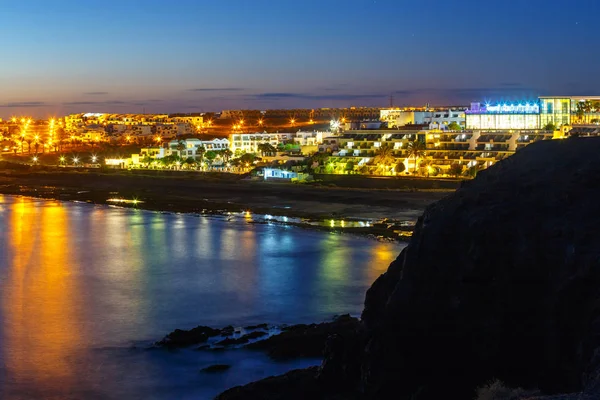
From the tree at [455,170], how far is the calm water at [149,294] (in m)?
29.4

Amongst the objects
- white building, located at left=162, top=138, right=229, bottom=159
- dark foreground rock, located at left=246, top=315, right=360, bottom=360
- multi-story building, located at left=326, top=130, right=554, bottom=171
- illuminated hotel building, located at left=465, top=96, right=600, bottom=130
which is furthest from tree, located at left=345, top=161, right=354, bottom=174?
dark foreground rock, located at left=246, top=315, right=360, bottom=360

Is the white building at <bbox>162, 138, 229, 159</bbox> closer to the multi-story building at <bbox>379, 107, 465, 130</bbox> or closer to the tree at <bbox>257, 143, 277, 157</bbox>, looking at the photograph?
the tree at <bbox>257, 143, 277, 157</bbox>

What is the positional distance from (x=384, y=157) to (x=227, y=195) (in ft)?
59.3

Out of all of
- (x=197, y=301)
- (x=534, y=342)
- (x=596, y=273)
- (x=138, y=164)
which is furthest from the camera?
(x=138, y=164)

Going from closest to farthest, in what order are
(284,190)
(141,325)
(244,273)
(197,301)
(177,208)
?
(141,325) < (197,301) < (244,273) < (177,208) < (284,190)

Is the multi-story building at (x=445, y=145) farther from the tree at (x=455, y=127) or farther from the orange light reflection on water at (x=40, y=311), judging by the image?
the orange light reflection on water at (x=40, y=311)

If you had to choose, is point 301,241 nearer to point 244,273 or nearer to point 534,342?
point 244,273

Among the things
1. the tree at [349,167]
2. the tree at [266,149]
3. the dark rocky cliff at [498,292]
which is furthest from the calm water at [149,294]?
the tree at [266,149]

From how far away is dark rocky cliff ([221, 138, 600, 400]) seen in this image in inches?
420

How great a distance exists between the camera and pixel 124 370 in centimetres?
1739

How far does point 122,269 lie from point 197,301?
6.64 metres

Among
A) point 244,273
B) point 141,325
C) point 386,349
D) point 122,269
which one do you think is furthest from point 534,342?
point 122,269

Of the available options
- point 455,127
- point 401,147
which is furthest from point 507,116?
point 401,147

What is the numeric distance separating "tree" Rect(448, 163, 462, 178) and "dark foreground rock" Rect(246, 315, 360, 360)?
166ft
